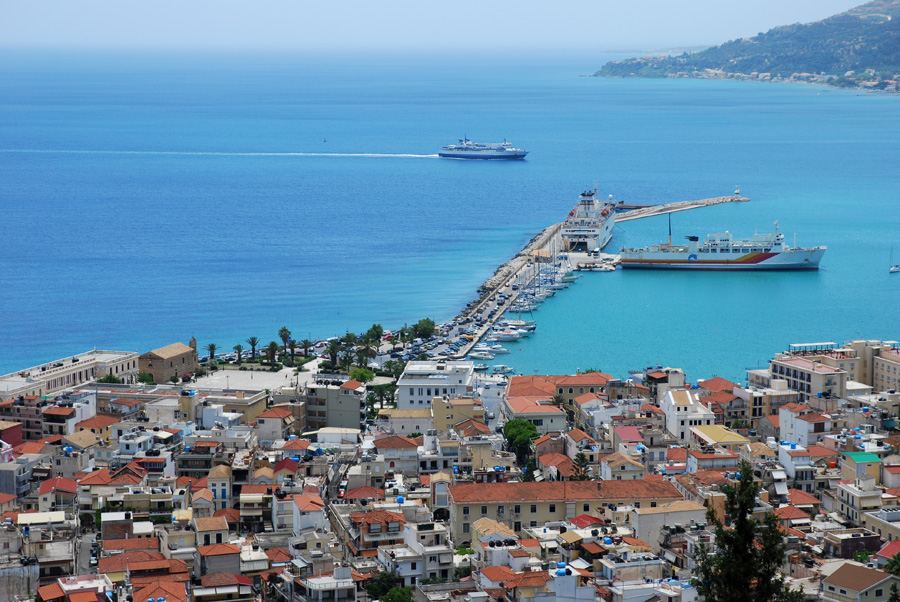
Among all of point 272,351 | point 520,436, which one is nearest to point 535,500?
point 520,436

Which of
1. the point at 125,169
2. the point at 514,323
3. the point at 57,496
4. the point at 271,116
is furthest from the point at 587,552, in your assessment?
the point at 271,116

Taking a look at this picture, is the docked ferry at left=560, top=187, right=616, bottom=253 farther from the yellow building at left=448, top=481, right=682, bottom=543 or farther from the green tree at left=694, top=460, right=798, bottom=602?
the green tree at left=694, top=460, right=798, bottom=602

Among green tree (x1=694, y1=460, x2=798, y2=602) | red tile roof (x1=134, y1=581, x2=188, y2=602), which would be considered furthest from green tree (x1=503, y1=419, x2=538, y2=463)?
green tree (x1=694, y1=460, x2=798, y2=602)

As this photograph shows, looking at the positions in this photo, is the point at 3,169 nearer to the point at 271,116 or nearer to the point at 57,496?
the point at 271,116

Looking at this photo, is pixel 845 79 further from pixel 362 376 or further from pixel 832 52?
pixel 362 376

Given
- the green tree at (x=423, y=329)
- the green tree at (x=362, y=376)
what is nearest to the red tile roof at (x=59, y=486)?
the green tree at (x=362, y=376)

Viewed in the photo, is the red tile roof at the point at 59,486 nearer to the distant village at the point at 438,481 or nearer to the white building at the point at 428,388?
the distant village at the point at 438,481
